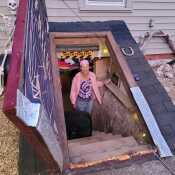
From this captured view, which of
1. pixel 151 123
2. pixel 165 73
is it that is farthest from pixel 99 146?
pixel 165 73

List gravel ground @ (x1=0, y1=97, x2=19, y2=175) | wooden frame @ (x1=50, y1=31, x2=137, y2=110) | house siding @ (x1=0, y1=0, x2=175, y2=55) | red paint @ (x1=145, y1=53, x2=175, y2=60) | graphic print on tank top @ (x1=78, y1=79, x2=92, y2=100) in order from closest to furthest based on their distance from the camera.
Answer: gravel ground @ (x1=0, y1=97, x2=19, y2=175) < wooden frame @ (x1=50, y1=31, x2=137, y2=110) < graphic print on tank top @ (x1=78, y1=79, x2=92, y2=100) < house siding @ (x1=0, y1=0, x2=175, y2=55) < red paint @ (x1=145, y1=53, x2=175, y2=60)

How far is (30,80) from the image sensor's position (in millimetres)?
2885

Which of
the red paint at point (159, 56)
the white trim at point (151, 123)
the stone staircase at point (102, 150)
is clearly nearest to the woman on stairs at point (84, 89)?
the white trim at point (151, 123)

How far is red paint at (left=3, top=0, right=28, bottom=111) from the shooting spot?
252 centimetres

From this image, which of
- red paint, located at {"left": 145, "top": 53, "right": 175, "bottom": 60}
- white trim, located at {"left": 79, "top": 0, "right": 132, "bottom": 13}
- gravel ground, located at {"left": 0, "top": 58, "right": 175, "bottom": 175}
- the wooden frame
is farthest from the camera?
red paint, located at {"left": 145, "top": 53, "right": 175, "bottom": 60}

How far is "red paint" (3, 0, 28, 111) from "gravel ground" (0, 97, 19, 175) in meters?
2.62

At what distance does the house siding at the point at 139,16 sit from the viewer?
27.2ft

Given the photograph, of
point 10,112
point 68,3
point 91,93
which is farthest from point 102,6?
point 10,112

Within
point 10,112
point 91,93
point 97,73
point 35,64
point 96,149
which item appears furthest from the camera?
point 97,73

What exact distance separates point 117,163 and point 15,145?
2083 mm

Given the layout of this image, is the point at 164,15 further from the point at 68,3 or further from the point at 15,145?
the point at 15,145

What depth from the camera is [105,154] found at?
4902mm

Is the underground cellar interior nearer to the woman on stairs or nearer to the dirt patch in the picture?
the woman on stairs

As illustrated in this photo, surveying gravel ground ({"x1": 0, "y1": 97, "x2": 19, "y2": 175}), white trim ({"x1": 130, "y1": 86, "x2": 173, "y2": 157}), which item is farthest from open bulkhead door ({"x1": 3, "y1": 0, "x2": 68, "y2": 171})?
Result: white trim ({"x1": 130, "y1": 86, "x2": 173, "y2": 157})
